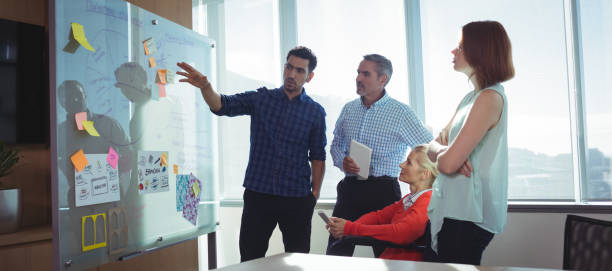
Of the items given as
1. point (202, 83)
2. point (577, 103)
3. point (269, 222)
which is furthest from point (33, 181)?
point (577, 103)

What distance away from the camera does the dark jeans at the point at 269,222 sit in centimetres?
229

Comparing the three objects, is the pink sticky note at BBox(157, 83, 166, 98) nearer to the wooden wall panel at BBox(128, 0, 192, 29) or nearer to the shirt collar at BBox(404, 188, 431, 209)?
the wooden wall panel at BBox(128, 0, 192, 29)

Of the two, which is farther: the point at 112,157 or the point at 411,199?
the point at 411,199

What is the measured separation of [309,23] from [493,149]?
2.24m

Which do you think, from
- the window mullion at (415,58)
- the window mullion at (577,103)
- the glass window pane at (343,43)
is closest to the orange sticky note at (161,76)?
the glass window pane at (343,43)

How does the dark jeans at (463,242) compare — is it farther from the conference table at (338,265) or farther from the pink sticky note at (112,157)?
the pink sticky note at (112,157)

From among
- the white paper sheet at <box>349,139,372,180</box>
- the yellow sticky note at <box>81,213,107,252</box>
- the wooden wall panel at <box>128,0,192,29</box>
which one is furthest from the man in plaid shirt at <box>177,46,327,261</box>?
the yellow sticky note at <box>81,213,107,252</box>

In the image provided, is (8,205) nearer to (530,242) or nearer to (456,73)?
(456,73)

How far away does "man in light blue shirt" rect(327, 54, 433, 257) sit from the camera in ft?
7.71

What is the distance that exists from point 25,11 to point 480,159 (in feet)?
8.33

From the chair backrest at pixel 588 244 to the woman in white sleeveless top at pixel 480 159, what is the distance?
0.20 m

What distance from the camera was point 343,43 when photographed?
3193 millimetres

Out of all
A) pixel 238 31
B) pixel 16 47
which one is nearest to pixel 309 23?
pixel 238 31

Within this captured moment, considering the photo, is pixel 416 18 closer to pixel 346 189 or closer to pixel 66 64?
pixel 346 189
